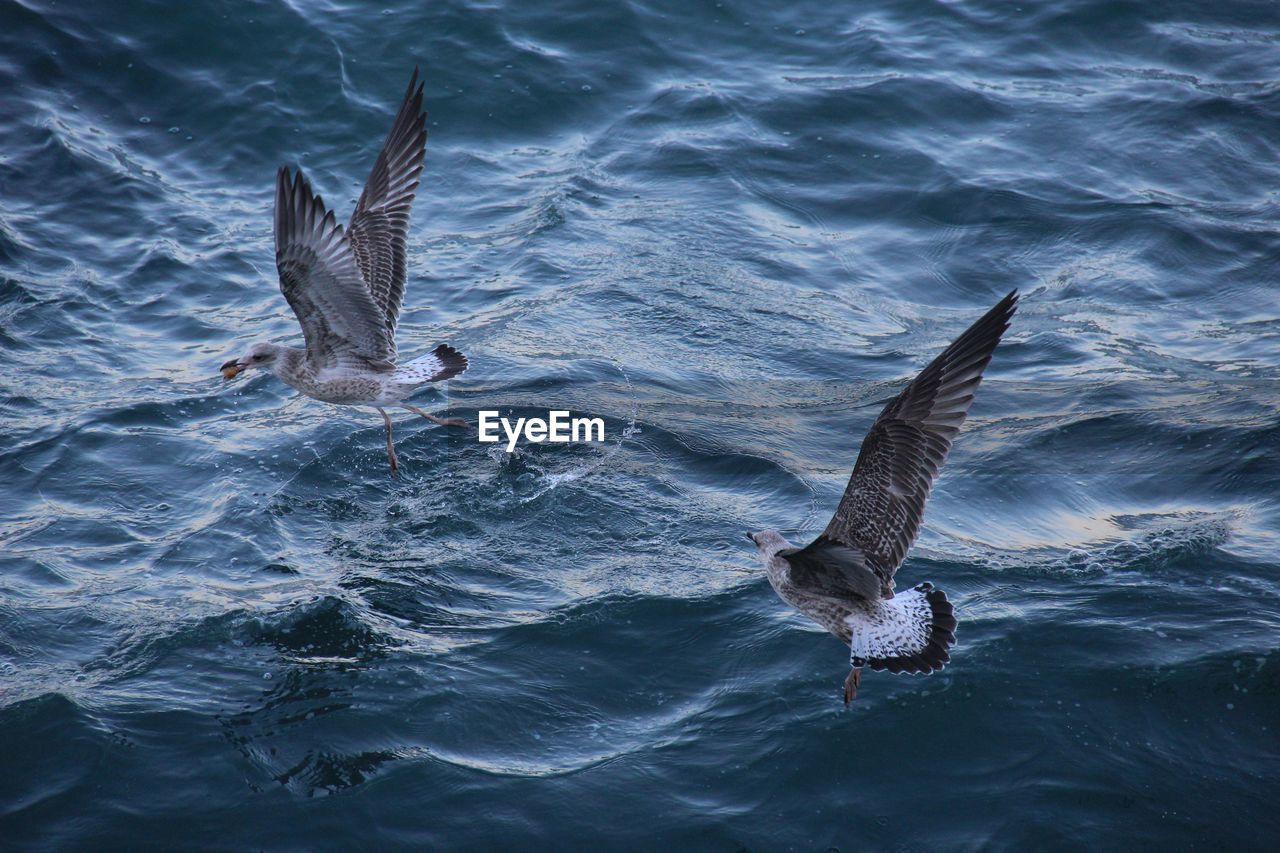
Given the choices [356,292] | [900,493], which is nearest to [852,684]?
[900,493]

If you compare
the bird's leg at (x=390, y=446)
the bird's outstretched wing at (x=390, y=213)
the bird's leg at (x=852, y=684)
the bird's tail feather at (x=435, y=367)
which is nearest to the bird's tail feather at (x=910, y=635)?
the bird's leg at (x=852, y=684)

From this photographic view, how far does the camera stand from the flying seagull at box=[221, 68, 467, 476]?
250 inches

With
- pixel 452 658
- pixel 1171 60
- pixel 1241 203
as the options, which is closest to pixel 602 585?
pixel 452 658

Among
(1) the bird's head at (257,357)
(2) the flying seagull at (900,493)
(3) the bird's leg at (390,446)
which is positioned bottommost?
(3) the bird's leg at (390,446)

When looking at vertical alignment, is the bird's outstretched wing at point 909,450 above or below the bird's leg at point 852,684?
above

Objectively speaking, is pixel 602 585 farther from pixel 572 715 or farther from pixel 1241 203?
pixel 1241 203

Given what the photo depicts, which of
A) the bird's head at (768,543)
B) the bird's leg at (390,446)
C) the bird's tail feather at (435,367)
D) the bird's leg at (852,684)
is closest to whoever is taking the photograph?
the bird's leg at (852,684)

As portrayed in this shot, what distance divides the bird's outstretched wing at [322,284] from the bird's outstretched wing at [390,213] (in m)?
0.16

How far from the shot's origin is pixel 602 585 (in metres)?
6.47

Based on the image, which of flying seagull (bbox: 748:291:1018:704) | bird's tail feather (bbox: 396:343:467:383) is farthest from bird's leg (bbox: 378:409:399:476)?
flying seagull (bbox: 748:291:1018:704)

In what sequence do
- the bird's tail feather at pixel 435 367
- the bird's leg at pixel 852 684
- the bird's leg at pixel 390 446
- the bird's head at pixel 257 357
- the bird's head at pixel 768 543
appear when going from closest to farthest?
the bird's leg at pixel 852 684 → the bird's head at pixel 768 543 → the bird's tail feather at pixel 435 367 → the bird's head at pixel 257 357 → the bird's leg at pixel 390 446

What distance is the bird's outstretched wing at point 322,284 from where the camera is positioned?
625cm

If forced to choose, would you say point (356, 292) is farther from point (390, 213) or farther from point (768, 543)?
point (768, 543)

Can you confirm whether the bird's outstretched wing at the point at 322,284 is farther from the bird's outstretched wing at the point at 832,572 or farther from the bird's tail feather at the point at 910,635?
the bird's tail feather at the point at 910,635
